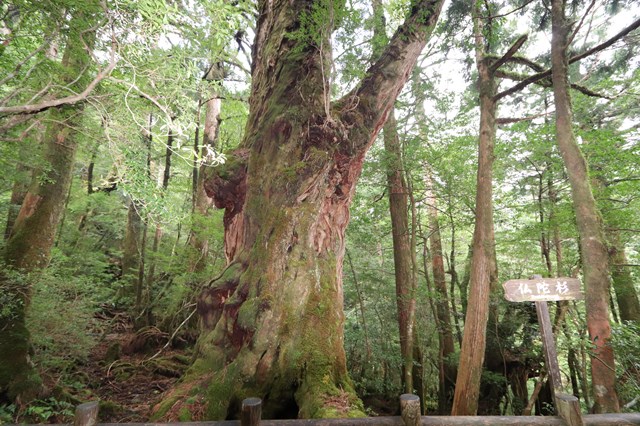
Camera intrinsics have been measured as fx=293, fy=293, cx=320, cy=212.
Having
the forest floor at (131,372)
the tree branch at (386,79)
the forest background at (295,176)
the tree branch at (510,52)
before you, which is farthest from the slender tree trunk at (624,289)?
the forest floor at (131,372)

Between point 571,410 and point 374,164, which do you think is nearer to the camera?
point 571,410

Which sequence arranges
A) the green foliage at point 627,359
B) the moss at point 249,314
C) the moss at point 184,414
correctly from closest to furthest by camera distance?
the moss at point 184,414
the moss at point 249,314
the green foliage at point 627,359

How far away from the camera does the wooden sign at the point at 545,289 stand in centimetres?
302

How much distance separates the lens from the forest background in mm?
3689

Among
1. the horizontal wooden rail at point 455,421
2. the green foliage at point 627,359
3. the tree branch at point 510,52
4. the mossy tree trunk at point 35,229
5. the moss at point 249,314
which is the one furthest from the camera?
the tree branch at point 510,52

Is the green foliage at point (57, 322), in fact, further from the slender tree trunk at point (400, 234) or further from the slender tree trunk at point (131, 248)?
the slender tree trunk at point (400, 234)

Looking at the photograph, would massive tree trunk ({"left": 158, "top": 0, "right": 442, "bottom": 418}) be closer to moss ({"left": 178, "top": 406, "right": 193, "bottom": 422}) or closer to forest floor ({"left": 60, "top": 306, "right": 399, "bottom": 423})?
moss ({"left": 178, "top": 406, "right": 193, "bottom": 422})

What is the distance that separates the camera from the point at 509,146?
7234mm

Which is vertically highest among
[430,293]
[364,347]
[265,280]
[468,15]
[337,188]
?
[468,15]

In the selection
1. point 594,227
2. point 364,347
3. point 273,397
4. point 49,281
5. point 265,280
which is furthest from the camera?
point 364,347

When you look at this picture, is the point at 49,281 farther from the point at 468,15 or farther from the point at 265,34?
the point at 468,15

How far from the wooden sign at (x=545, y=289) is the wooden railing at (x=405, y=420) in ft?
3.12

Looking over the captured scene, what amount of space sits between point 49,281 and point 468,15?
9.57 meters

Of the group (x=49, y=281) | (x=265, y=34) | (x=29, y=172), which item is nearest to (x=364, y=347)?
(x=49, y=281)
